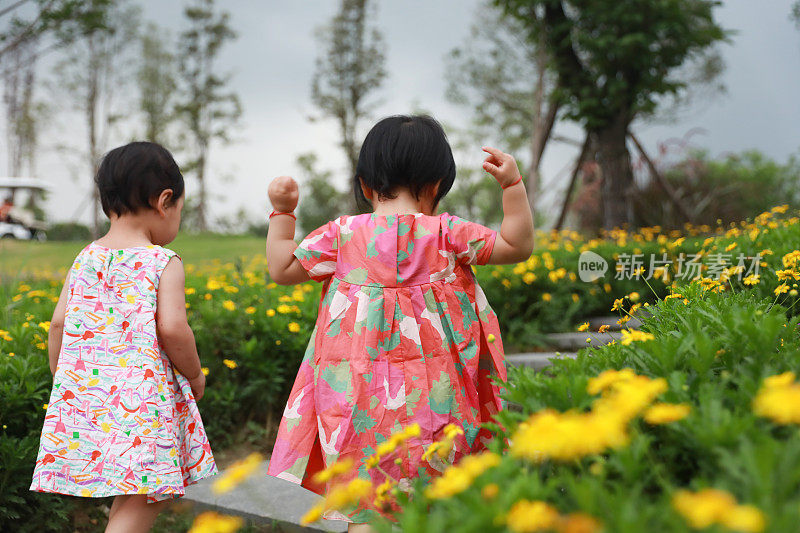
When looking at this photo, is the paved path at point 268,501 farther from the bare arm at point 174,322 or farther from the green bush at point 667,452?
the green bush at point 667,452

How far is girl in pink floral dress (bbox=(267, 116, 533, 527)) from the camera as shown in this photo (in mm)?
1698

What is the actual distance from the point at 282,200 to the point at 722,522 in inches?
61.8

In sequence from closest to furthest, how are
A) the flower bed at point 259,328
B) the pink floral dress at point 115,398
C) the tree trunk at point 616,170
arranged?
the pink floral dress at point 115,398
the flower bed at point 259,328
the tree trunk at point 616,170

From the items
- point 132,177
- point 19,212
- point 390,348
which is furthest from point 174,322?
point 19,212

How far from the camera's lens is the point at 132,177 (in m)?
1.83

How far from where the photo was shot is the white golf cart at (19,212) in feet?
63.7

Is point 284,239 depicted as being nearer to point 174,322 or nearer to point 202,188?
point 174,322

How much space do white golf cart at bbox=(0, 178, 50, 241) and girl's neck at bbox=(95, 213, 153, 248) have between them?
1985cm

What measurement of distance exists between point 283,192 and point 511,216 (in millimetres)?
724

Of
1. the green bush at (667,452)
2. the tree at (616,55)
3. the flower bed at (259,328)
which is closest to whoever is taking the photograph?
the green bush at (667,452)

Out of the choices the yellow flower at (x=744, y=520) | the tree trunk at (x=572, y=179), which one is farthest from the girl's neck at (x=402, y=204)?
the tree trunk at (x=572, y=179)

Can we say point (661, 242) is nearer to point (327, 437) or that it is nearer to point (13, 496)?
point (327, 437)

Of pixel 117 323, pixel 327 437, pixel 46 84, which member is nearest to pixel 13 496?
pixel 117 323

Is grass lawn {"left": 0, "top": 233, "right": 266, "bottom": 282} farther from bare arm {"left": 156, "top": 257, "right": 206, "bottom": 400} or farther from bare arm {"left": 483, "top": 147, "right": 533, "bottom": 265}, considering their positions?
bare arm {"left": 483, "top": 147, "right": 533, "bottom": 265}
